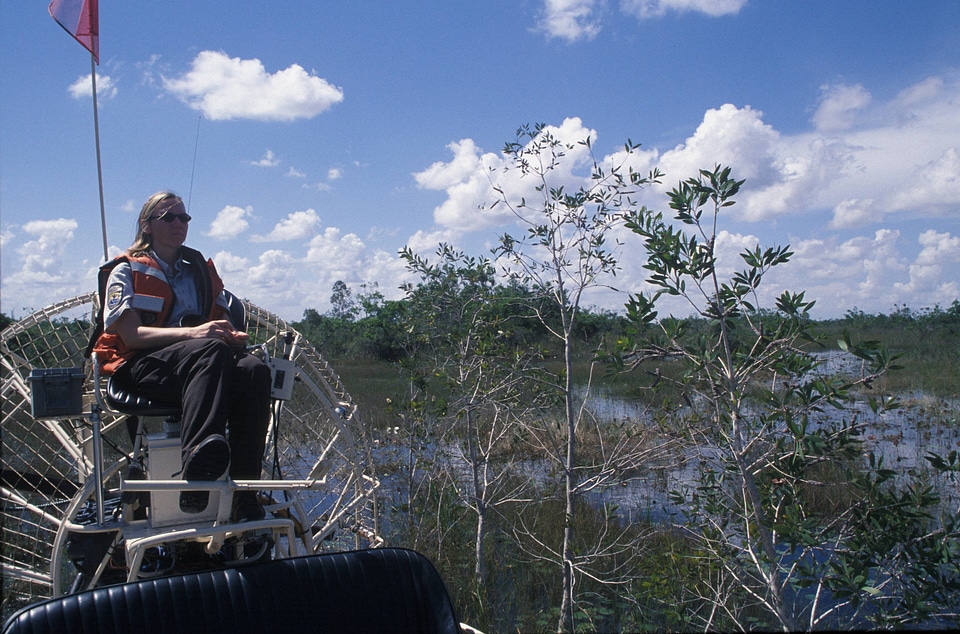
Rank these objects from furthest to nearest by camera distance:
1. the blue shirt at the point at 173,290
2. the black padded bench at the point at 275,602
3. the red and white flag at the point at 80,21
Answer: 1. the red and white flag at the point at 80,21
2. the blue shirt at the point at 173,290
3. the black padded bench at the point at 275,602

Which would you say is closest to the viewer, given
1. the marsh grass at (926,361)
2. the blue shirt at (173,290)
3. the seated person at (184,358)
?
the seated person at (184,358)

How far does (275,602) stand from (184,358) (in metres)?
1.38

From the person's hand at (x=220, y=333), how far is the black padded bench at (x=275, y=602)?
4.49ft

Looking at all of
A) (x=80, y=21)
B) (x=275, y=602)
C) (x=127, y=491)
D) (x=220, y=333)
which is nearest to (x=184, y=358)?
(x=220, y=333)

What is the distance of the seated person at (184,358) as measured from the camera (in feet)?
10.5

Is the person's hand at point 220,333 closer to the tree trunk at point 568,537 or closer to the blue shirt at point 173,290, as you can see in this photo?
the blue shirt at point 173,290

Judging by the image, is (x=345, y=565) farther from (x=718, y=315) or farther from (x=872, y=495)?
(x=872, y=495)

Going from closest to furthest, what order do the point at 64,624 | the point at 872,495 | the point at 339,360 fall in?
the point at 64,624, the point at 872,495, the point at 339,360

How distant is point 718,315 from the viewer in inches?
131

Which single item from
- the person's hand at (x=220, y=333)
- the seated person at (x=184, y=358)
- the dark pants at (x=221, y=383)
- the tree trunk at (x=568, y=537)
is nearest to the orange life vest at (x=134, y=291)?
the seated person at (x=184, y=358)

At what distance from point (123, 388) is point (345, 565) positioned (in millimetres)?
1607

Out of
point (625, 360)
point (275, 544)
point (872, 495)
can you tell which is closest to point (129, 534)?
point (275, 544)

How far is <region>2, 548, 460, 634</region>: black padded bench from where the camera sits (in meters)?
2.16

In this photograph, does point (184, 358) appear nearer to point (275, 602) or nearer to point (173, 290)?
point (173, 290)
